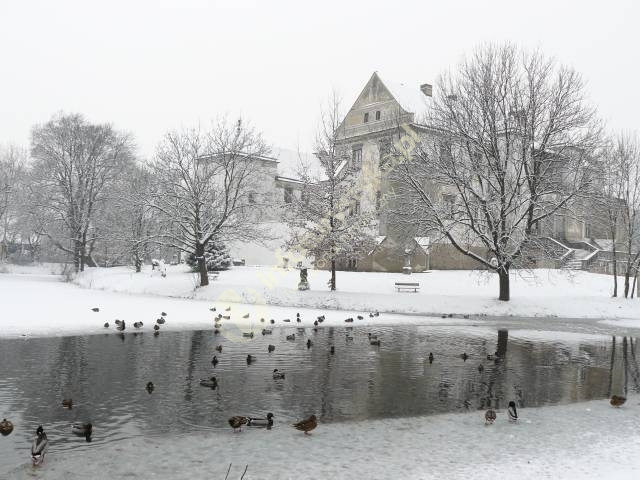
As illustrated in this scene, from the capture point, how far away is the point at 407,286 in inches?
1598

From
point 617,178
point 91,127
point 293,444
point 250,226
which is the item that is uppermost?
point 91,127

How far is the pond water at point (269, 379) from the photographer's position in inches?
435

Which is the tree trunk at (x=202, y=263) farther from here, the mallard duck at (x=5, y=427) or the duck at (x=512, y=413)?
the duck at (x=512, y=413)

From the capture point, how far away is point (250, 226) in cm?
4250

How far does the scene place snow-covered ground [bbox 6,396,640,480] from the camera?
824 centimetres

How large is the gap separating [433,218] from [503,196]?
4192 millimetres

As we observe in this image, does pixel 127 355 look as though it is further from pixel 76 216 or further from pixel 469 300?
pixel 76 216

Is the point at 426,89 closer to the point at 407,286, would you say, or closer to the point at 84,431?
the point at 407,286

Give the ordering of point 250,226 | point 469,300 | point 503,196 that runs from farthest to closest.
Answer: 1. point 250,226
2. point 469,300
3. point 503,196

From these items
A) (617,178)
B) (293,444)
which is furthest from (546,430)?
(617,178)

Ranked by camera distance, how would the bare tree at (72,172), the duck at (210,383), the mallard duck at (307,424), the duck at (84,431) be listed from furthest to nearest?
the bare tree at (72,172)
the duck at (210,383)
the mallard duck at (307,424)
the duck at (84,431)

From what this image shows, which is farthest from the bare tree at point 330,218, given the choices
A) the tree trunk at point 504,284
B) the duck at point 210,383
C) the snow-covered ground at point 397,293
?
the duck at point 210,383

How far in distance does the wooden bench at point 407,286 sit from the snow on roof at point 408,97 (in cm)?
2221

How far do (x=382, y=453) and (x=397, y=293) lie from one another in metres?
28.9
